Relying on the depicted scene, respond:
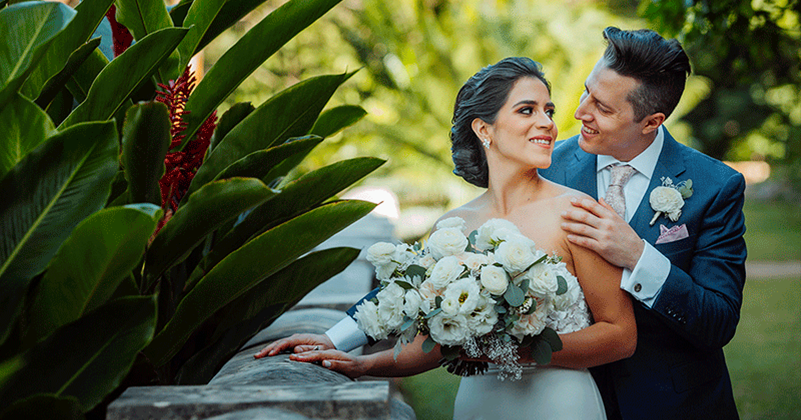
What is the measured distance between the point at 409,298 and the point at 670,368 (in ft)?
3.11

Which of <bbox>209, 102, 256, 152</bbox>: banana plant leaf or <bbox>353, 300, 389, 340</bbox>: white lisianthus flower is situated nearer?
<bbox>353, 300, 389, 340</bbox>: white lisianthus flower

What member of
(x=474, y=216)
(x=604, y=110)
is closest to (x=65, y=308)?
(x=474, y=216)

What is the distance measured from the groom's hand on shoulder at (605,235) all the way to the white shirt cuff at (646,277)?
2cm

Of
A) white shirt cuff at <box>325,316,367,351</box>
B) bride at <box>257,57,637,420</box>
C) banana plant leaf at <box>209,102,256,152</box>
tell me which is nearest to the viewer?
bride at <box>257,57,637,420</box>

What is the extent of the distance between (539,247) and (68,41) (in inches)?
56.5

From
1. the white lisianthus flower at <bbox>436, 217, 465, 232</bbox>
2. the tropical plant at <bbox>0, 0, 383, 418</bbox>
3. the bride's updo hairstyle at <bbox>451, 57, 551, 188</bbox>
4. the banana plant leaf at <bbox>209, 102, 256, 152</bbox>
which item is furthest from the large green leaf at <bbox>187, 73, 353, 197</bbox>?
the white lisianthus flower at <bbox>436, 217, 465, 232</bbox>

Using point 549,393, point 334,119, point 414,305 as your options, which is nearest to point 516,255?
point 414,305

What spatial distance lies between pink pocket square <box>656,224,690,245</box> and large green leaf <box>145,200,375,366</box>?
947mm

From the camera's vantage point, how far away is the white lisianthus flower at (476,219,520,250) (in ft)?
5.61

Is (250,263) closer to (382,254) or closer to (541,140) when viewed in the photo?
(382,254)

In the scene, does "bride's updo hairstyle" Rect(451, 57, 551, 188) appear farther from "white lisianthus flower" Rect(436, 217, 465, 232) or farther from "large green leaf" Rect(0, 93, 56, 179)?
"large green leaf" Rect(0, 93, 56, 179)

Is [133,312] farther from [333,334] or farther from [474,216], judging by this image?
[474,216]

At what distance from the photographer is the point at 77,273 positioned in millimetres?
1257

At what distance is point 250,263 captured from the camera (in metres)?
1.61
